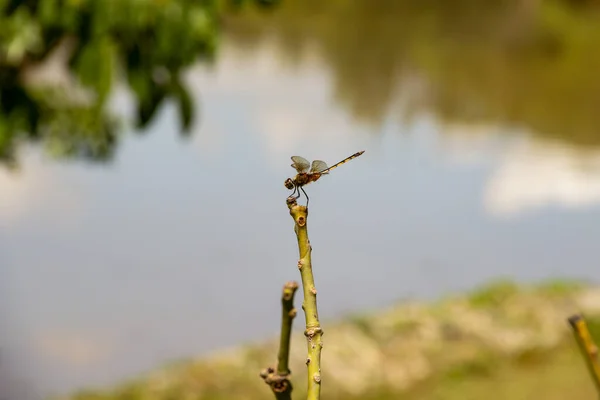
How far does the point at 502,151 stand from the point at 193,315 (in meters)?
3.43

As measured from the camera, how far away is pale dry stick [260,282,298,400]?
0.34 m

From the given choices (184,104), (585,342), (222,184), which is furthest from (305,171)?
(222,184)

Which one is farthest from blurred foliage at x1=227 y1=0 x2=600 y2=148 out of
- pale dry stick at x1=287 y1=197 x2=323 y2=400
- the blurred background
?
pale dry stick at x1=287 y1=197 x2=323 y2=400

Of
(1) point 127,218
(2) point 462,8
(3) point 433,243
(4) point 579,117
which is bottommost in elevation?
(3) point 433,243

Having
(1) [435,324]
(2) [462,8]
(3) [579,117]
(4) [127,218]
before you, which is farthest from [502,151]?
(2) [462,8]

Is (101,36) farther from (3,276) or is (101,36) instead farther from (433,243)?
(433,243)

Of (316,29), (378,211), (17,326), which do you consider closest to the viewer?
(17,326)

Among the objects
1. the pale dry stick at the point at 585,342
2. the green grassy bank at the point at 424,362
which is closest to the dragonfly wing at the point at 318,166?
the pale dry stick at the point at 585,342

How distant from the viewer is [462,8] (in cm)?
1232

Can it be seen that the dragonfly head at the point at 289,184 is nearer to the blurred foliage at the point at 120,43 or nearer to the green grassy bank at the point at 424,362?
the blurred foliage at the point at 120,43

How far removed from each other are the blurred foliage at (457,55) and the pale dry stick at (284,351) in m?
7.10

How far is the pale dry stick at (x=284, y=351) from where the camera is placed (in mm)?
339

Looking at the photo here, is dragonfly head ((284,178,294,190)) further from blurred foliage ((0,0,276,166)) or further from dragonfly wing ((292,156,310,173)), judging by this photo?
blurred foliage ((0,0,276,166))

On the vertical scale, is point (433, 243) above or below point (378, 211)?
below
